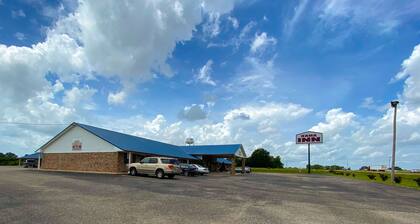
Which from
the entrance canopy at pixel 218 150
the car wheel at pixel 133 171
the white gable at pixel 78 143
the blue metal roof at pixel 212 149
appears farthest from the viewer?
the blue metal roof at pixel 212 149

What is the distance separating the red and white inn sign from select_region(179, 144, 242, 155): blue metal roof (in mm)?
26642

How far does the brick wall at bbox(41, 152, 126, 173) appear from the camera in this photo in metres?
33.2

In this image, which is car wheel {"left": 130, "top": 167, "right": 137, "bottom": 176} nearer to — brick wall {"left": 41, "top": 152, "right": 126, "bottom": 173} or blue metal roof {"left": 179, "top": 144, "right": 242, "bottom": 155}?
brick wall {"left": 41, "top": 152, "right": 126, "bottom": 173}

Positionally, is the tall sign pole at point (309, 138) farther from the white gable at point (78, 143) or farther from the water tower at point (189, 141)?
the white gable at point (78, 143)

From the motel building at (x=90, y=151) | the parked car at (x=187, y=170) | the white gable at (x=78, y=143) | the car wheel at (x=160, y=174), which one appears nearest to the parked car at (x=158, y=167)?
the car wheel at (x=160, y=174)

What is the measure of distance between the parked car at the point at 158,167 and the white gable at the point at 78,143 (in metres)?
4.77

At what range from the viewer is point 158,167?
27938mm

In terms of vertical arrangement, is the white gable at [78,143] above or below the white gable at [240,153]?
above

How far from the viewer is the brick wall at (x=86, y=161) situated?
109ft

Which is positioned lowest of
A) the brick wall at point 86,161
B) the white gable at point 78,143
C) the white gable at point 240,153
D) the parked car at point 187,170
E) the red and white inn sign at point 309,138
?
the parked car at point 187,170

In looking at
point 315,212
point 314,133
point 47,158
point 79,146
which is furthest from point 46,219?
point 314,133

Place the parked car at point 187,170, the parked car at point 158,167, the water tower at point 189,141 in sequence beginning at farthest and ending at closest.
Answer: the water tower at point 189,141 < the parked car at point 187,170 < the parked car at point 158,167

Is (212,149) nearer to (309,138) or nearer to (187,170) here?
(187,170)

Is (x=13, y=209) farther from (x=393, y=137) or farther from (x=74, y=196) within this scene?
(x=393, y=137)
